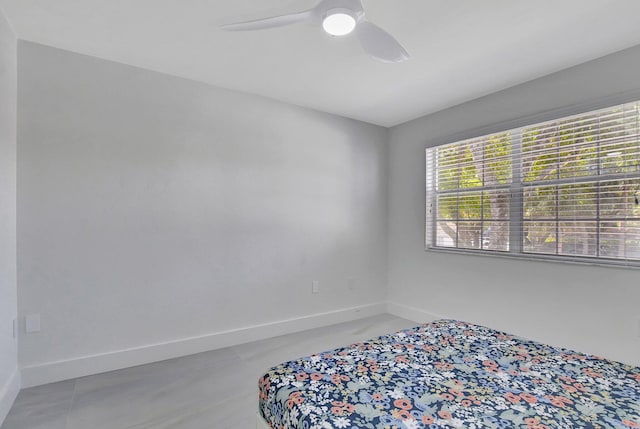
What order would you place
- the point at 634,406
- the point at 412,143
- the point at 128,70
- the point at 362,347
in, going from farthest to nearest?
the point at 412,143, the point at 128,70, the point at 362,347, the point at 634,406

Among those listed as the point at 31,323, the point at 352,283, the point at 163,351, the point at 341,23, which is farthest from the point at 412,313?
the point at 31,323

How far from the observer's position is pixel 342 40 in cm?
221

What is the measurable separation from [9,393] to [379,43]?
301cm

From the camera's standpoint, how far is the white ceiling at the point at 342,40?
1872 millimetres

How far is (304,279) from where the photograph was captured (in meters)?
3.47

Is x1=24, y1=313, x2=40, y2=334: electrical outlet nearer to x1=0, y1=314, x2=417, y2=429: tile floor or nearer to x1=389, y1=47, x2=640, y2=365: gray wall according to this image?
x1=0, y1=314, x2=417, y2=429: tile floor

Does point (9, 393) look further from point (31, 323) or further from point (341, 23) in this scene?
point (341, 23)

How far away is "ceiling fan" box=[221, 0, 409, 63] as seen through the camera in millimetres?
1562

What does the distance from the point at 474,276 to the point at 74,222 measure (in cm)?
347

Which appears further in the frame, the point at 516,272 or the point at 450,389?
the point at 516,272

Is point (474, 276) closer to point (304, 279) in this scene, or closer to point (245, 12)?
point (304, 279)

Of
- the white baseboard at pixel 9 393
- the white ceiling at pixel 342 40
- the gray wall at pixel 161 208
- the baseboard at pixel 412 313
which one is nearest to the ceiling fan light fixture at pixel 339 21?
the white ceiling at pixel 342 40

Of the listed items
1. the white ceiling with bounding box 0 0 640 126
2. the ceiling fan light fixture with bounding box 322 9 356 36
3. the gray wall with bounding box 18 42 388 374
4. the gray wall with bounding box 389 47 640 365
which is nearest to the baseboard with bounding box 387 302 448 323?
the gray wall with bounding box 389 47 640 365

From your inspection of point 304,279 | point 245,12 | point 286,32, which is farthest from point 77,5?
point 304,279
